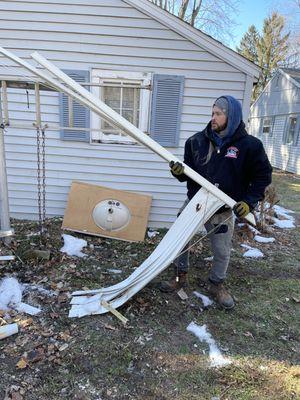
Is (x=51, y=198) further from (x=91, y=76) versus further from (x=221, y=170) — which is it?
(x=221, y=170)

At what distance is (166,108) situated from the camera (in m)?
4.79

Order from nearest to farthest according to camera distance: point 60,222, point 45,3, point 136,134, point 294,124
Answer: point 136,134, point 45,3, point 60,222, point 294,124

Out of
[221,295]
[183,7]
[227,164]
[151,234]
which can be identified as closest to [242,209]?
[227,164]

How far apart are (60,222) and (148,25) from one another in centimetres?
324

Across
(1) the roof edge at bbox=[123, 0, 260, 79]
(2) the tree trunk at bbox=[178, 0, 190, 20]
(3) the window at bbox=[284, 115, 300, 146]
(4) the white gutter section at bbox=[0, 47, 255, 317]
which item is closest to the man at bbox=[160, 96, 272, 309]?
(4) the white gutter section at bbox=[0, 47, 255, 317]

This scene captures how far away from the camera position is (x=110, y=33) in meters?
4.57

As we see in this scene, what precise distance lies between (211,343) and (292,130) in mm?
13282

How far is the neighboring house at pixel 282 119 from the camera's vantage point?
533 inches

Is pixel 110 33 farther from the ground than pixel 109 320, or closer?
farther from the ground

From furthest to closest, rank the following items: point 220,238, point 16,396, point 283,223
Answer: point 283,223
point 220,238
point 16,396

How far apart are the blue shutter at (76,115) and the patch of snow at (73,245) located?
154 cm

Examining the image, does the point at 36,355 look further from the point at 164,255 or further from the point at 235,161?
the point at 235,161

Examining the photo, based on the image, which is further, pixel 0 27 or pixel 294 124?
pixel 294 124

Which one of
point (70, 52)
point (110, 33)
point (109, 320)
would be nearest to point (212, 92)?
point (110, 33)
